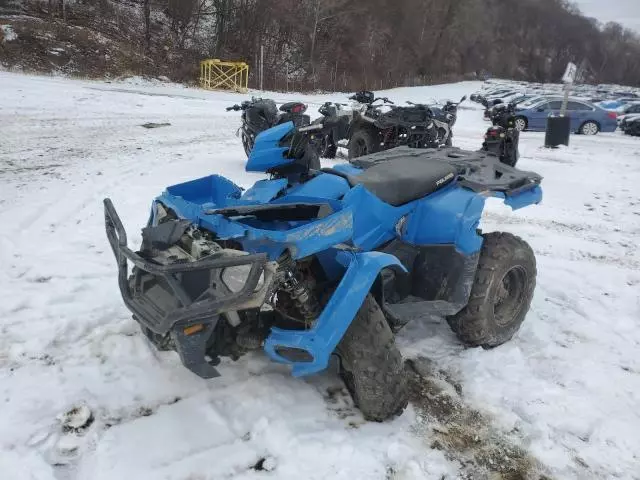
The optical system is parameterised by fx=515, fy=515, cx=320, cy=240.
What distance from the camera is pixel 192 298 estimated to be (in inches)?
88.1

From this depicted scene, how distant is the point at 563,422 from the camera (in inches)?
108

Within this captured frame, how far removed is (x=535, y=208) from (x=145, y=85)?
2205cm

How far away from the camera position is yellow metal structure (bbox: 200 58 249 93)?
2705cm

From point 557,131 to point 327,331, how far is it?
1357 centimetres

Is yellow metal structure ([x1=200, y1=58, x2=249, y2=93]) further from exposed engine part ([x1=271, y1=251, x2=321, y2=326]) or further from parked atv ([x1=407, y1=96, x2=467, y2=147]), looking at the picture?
exposed engine part ([x1=271, y1=251, x2=321, y2=326])

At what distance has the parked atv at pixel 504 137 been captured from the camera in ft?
32.5

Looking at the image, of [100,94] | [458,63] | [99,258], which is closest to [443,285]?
[99,258]

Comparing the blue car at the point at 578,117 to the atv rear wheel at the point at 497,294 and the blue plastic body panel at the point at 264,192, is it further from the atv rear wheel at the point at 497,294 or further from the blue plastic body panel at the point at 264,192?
the blue plastic body panel at the point at 264,192

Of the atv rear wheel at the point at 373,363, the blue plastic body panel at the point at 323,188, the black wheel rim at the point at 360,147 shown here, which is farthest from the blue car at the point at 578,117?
the atv rear wheel at the point at 373,363

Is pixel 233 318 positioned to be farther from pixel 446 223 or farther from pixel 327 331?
pixel 446 223

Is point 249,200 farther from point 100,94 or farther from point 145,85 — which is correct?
point 145,85

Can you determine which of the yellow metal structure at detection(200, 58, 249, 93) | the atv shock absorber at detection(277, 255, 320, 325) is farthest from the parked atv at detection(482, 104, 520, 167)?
the yellow metal structure at detection(200, 58, 249, 93)

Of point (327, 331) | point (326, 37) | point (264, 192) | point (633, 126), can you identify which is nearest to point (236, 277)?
point (327, 331)

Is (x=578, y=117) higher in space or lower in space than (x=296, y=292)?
higher
